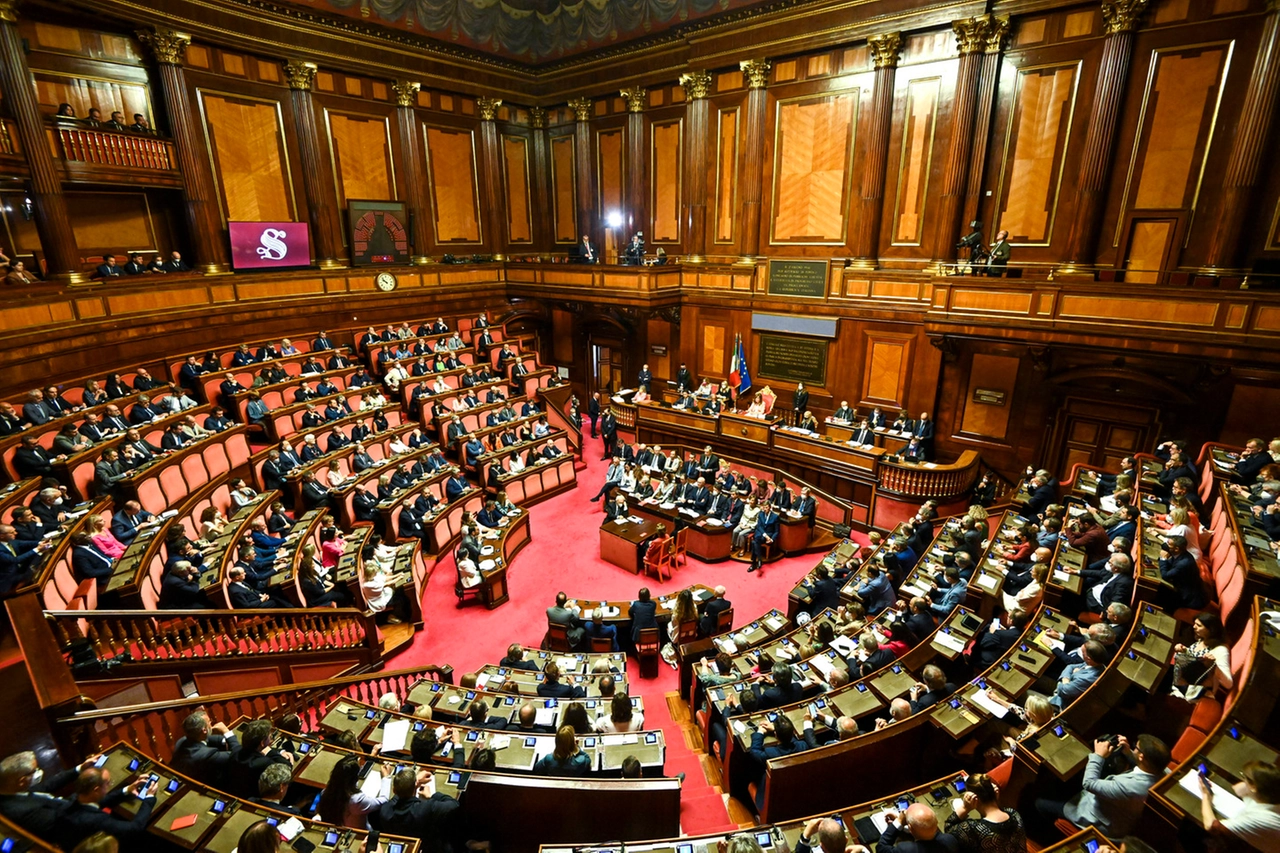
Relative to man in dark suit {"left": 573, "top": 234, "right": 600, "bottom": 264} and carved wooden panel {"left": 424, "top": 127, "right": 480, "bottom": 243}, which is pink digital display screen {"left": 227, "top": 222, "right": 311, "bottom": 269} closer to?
carved wooden panel {"left": 424, "top": 127, "right": 480, "bottom": 243}

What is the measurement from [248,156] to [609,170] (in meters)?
9.20

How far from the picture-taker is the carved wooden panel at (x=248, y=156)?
41.5 feet

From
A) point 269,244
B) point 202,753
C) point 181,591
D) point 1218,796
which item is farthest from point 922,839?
point 269,244

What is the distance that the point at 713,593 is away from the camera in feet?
25.4

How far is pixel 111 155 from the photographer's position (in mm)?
10773

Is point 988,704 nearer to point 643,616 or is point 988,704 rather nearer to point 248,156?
point 643,616

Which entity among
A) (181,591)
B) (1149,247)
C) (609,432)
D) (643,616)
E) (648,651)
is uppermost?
(1149,247)

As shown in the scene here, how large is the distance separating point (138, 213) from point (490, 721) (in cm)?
1317

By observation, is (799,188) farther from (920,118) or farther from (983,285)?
(983,285)

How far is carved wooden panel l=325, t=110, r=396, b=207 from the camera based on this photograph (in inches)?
574

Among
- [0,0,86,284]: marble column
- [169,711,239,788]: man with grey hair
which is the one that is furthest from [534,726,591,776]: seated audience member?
[0,0,86,284]: marble column

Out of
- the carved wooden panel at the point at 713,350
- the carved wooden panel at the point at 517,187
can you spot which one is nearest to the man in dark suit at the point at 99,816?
the carved wooden panel at the point at 713,350

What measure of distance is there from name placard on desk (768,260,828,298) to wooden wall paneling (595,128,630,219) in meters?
5.72

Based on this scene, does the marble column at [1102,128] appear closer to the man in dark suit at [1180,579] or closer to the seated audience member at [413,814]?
the man in dark suit at [1180,579]
